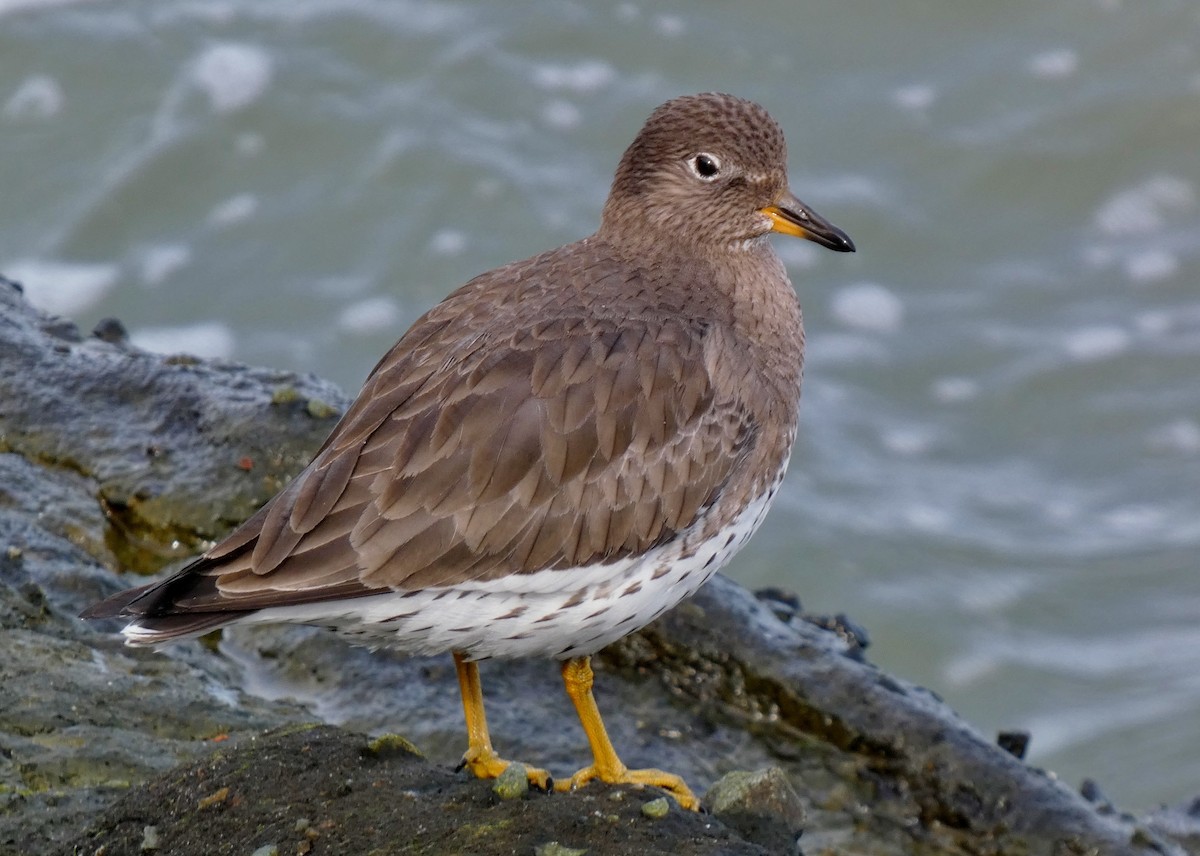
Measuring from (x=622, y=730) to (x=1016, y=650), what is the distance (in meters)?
5.47

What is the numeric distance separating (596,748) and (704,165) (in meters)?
2.18

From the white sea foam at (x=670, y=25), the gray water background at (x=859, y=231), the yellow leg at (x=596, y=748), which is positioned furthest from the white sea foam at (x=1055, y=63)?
the yellow leg at (x=596, y=748)

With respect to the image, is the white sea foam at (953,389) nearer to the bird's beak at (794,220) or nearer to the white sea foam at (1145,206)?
the white sea foam at (1145,206)

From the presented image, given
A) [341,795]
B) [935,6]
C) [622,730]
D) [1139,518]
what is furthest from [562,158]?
[341,795]

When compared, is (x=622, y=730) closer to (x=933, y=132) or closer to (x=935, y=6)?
(x=933, y=132)

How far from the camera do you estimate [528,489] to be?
15.4 feet

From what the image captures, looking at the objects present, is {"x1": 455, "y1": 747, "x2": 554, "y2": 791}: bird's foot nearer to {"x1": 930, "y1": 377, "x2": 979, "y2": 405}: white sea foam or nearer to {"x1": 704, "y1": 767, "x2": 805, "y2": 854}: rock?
{"x1": 704, "y1": 767, "x2": 805, "y2": 854}: rock

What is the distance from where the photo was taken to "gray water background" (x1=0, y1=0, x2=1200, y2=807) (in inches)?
426

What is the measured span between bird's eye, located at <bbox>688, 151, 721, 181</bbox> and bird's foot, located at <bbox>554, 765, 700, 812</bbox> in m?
2.19

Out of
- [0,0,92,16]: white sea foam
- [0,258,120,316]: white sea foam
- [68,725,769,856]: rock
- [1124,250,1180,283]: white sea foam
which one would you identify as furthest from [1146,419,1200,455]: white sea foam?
[0,0,92,16]: white sea foam

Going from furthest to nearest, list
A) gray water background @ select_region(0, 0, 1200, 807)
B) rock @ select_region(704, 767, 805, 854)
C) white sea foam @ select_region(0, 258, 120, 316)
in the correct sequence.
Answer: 1. white sea foam @ select_region(0, 258, 120, 316)
2. gray water background @ select_region(0, 0, 1200, 807)
3. rock @ select_region(704, 767, 805, 854)

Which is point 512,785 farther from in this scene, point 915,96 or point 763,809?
point 915,96

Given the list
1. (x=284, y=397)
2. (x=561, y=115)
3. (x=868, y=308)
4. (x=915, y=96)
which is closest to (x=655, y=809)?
(x=284, y=397)

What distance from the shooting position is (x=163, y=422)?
6.52 meters
